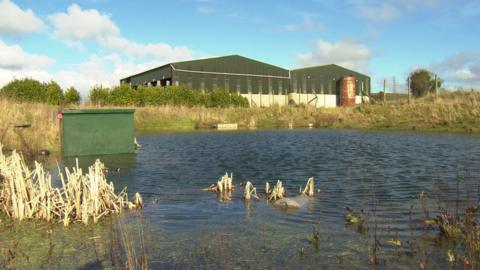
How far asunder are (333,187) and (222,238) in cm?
677

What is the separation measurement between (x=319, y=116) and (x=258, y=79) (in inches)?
858

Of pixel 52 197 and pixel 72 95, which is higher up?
pixel 72 95

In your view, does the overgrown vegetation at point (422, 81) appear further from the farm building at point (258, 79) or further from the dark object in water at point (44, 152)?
the dark object in water at point (44, 152)

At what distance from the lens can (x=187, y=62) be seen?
228 feet

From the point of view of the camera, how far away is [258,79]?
77.4 metres

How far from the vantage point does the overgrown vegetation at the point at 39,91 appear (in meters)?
55.9

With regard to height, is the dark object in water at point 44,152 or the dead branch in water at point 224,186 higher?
the dark object in water at point 44,152

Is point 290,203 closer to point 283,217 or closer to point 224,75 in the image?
point 283,217

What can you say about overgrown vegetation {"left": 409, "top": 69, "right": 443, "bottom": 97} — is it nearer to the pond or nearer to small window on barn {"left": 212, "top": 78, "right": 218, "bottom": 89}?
small window on barn {"left": 212, "top": 78, "right": 218, "bottom": 89}

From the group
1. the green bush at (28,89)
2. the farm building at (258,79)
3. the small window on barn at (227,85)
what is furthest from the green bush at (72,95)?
the small window on barn at (227,85)

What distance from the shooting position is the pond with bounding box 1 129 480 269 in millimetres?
7543

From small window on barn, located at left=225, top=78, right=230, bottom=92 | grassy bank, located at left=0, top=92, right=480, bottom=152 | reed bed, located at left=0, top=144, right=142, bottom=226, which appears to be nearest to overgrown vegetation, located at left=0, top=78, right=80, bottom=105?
grassy bank, located at left=0, top=92, right=480, bottom=152

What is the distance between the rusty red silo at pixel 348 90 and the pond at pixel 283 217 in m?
61.7

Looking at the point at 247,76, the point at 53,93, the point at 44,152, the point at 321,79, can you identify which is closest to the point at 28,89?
the point at 53,93
